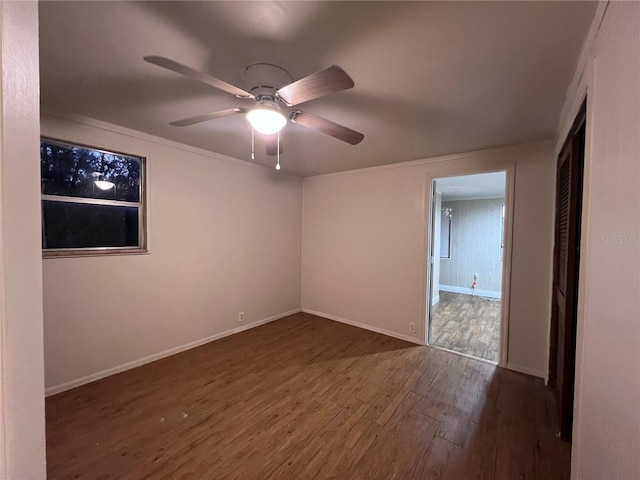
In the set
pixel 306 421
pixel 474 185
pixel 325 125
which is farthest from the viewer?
pixel 474 185

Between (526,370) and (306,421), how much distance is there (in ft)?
7.51

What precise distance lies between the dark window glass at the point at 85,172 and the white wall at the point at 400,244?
2471 millimetres

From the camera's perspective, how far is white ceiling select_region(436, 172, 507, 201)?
3.92 meters

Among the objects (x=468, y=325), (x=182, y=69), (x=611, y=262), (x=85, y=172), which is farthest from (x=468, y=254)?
(x=85, y=172)

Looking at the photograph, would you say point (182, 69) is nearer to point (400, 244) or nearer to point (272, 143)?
point (272, 143)

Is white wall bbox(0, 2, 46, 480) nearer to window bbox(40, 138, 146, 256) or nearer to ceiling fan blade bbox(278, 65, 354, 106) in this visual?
ceiling fan blade bbox(278, 65, 354, 106)

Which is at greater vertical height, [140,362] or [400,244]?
[400,244]

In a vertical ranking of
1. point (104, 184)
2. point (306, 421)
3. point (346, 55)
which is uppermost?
point (346, 55)

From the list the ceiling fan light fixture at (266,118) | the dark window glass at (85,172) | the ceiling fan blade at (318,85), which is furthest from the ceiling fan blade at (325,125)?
the dark window glass at (85,172)

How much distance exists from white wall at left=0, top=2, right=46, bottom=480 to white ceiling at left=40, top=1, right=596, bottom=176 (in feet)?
2.82

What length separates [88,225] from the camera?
8.02 ft

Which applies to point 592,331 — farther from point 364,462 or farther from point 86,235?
point 86,235

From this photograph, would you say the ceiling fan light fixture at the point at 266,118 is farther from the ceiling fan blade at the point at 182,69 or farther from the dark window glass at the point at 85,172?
the dark window glass at the point at 85,172

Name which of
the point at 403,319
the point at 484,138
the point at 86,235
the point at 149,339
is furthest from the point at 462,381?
the point at 86,235
